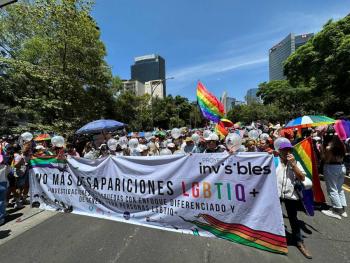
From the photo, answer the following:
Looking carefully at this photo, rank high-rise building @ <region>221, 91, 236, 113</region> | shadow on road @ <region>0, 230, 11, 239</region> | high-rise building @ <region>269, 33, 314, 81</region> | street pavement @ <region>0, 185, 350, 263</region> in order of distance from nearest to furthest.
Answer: street pavement @ <region>0, 185, 350, 263</region> → shadow on road @ <region>0, 230, 11, 239</region> → high-rise building @ <region>221, 91, 236, 113</region> → high-rise building @ <region>269, 33, 314, 81</region>

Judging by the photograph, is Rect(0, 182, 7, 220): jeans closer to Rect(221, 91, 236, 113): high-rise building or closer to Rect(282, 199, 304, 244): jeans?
Rect(282, 199, 304, 244): jeans

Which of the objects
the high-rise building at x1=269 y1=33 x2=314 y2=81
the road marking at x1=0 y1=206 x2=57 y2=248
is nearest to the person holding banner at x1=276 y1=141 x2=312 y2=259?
the road marking at x1=0 y1=206 x2=57 y2=248

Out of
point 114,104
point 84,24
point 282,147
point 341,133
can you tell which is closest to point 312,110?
point 114,104

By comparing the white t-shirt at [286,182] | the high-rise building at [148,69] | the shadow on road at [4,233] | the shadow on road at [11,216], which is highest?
the high-rise building at [148,69]

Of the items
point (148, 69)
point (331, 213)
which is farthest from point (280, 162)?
point (148, 69)

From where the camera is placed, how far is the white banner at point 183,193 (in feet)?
12.2

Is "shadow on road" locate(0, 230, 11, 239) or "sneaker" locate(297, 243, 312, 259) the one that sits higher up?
"sneaker" locate(297, 243, 312, 259)

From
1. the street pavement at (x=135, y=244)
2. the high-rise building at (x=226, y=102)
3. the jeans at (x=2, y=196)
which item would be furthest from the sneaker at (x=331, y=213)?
the high-rise building at (x=226, y=102)

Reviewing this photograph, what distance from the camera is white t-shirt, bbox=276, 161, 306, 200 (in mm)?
3773

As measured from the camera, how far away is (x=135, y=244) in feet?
13.9

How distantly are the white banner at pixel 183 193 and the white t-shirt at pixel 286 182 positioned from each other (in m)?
0.27

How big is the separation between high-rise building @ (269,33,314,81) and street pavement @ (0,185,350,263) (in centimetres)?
6116

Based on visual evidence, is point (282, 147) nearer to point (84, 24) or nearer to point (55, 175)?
point (55, 175)

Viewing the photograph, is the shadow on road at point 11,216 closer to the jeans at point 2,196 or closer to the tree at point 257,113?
the jeans at point 2,196
